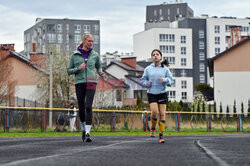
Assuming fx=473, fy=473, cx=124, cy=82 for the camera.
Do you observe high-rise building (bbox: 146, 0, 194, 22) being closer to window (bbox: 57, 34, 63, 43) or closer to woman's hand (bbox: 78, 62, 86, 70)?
window (bbox: 57, 34, 63, 43)

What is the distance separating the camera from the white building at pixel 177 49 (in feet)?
313

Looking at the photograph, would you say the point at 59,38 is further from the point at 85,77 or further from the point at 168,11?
the point at 85,77

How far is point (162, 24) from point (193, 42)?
13.0 meters

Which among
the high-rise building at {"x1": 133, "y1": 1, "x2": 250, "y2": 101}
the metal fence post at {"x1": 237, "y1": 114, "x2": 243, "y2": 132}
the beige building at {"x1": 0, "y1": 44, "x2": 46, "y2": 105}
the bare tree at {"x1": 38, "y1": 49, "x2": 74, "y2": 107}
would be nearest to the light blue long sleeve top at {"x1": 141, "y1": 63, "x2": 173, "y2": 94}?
the metal fence post at {"x1": 237, "y1": 114, "x2": 243, "y2": 132}

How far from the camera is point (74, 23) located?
113688mm

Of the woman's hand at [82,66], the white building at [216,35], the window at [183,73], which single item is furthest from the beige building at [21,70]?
the white building at [216,35]

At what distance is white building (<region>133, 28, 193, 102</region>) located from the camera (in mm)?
95250

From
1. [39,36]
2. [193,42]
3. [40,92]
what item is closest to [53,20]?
[39,36]

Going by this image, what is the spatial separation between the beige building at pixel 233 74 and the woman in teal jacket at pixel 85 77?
44953 millimetres

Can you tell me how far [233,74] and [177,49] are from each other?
44.2 m

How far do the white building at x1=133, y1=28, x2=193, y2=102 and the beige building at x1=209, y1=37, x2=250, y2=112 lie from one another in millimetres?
38679

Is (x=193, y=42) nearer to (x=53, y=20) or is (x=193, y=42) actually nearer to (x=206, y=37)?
(x=206, y=37)

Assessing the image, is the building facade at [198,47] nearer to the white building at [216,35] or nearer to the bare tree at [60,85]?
the white building at [216,35]

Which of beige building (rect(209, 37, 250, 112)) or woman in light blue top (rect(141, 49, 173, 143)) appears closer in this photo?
woman in light blue top (rect(141, 49, 173, 143))
